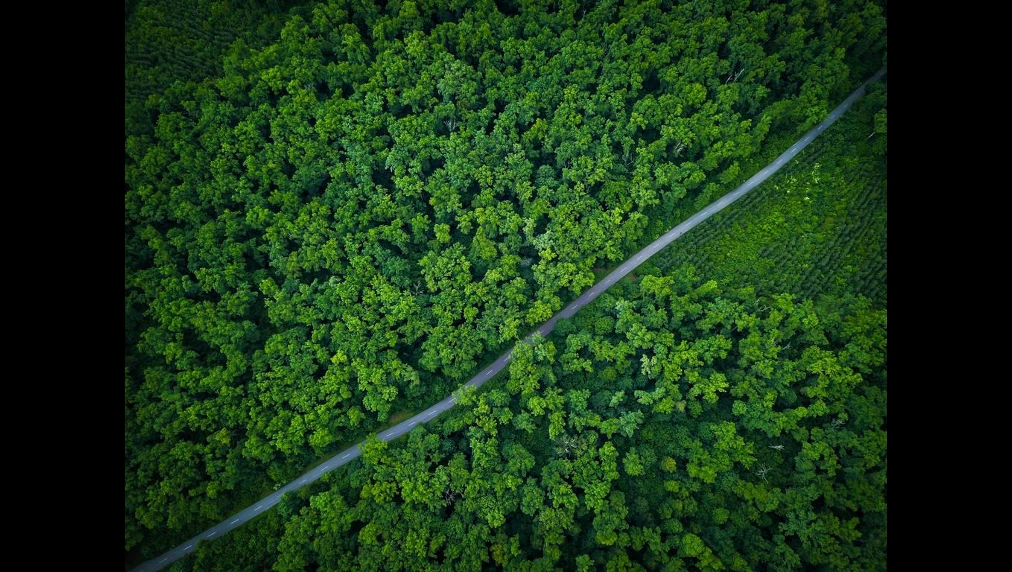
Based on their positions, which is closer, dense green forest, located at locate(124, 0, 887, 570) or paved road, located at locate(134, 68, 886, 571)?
dense green forest, located at locate(124, 0, 887, 570)

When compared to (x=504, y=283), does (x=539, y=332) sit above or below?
below

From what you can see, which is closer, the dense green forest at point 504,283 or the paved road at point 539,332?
the dense green forest at point 504,283

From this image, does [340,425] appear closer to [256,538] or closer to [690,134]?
[256,538]

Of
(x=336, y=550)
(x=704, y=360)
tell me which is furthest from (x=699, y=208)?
(x=336, y=550)
